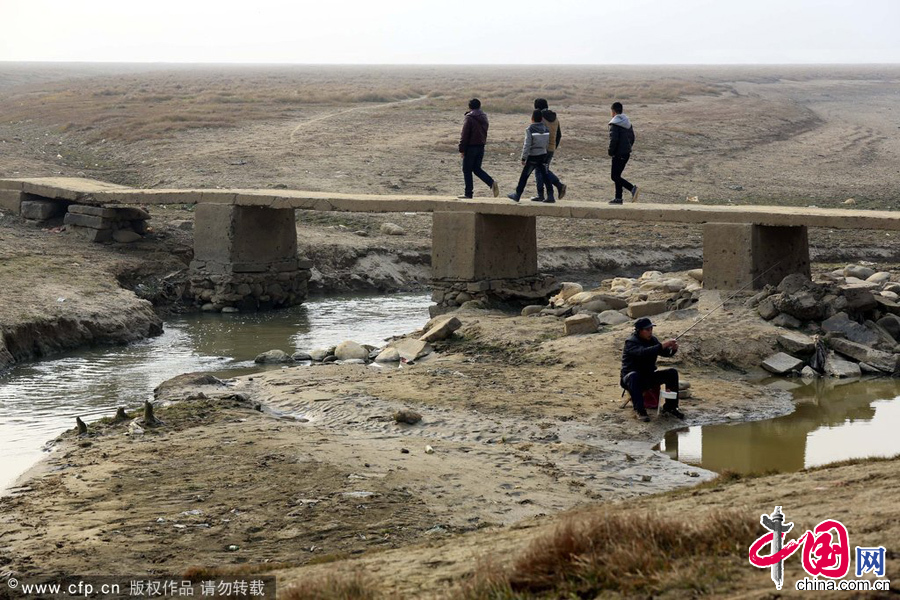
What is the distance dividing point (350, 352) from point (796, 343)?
5.15m

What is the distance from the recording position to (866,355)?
13.5m

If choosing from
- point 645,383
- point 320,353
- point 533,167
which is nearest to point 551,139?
point 533,167

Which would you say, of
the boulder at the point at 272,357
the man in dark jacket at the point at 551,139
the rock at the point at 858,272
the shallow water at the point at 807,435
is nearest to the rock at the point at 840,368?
the shallow water at the point at 807,435

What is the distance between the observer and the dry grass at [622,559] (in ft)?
17.8

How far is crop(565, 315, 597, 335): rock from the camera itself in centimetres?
1454

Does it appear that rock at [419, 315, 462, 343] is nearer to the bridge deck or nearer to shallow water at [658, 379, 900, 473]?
the bridge deck

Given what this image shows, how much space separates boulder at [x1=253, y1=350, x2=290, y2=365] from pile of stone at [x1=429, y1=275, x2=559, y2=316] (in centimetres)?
295

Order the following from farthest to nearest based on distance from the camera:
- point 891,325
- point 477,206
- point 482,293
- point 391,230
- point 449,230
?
point 391,230 → point 449,230 → point 482,293 → point 477,206 → point 891,325

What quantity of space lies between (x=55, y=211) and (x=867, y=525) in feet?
60.1

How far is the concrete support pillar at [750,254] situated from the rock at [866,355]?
57.2 inches

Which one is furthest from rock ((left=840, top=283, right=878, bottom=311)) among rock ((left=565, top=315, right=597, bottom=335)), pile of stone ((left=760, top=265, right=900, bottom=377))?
rock ((left=565, top=315, right=597, bottom=335))

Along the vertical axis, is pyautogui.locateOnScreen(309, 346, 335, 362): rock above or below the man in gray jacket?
below

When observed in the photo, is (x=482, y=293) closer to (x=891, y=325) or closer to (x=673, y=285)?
(x=673, y=285)

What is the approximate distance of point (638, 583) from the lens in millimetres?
5395
